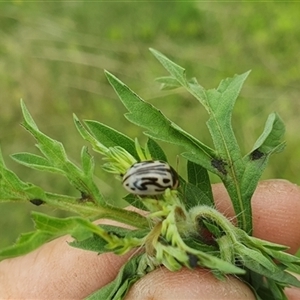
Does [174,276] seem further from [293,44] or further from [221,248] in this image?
[293,44]

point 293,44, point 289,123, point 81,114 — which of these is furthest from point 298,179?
point 81,114

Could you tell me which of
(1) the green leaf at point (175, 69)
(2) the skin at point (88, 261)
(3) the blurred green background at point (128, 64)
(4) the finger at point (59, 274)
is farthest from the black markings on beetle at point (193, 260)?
(3) the blurred green background at point (128, 64)

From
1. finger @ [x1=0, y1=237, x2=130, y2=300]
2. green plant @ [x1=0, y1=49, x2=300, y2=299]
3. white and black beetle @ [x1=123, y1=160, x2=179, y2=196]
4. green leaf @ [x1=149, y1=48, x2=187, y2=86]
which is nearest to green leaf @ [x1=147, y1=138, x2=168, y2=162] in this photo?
green plant @ [x1=0, y1=49, x2=300, y2=299]

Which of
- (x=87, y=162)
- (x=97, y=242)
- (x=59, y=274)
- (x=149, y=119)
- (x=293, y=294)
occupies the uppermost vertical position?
(x=149, y=119)

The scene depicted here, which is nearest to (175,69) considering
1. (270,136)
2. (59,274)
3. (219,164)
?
(219,164)

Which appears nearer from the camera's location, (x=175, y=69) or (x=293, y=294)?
(x=175, y=69)

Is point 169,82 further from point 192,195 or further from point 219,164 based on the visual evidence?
point 192,195

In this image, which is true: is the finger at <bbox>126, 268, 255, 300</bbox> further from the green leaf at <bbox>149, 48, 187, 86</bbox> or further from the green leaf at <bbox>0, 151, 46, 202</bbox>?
the green leaf at <bbox>149, 48, 187, 86</bbox>
